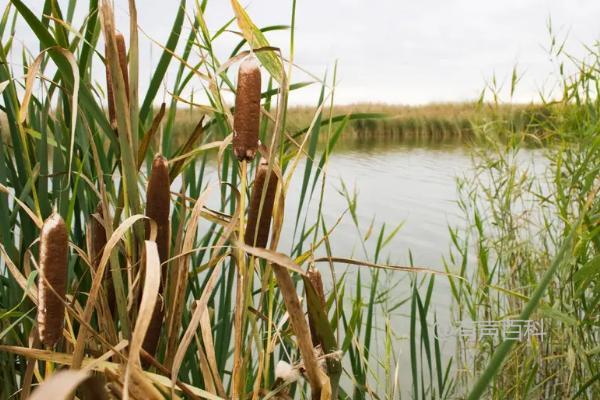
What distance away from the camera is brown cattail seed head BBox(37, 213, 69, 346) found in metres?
0.62

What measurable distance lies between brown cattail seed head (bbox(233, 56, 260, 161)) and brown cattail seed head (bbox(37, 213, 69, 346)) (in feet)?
0.71

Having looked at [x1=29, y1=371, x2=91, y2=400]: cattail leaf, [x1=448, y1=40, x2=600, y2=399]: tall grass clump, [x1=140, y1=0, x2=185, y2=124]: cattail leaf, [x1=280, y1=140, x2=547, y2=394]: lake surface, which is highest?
[x1=140, y1=0, x2=185, y2=124]: cattail leaf

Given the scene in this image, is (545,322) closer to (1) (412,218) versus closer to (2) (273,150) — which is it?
(2) (273,150)

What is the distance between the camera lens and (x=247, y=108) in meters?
0.67

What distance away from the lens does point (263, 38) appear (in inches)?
33.3

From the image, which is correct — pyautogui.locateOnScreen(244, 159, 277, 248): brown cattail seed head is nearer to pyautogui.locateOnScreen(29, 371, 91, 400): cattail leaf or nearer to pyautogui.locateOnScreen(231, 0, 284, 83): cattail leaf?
pyautogui.locateOnScreen(231, 0, 284, 83): cattail leaf

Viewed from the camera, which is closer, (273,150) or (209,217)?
(273,150)

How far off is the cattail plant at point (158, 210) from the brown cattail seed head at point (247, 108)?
112 mm

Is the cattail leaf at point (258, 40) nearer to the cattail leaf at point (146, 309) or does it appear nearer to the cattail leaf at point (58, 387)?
the cattail leaf at point (146, 309)

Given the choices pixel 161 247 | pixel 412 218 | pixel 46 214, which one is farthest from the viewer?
pixel 412 218

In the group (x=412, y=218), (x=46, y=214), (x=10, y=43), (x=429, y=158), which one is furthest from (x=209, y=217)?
(x=429, y=158)

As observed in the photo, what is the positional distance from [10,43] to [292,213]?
22.9ft

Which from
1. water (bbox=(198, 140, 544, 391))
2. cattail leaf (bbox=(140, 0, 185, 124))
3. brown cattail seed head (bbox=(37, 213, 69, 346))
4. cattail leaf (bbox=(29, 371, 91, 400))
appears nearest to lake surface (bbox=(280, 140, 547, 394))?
water (bbox=(198, 140, 544, 391))

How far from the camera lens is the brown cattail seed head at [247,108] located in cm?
68
